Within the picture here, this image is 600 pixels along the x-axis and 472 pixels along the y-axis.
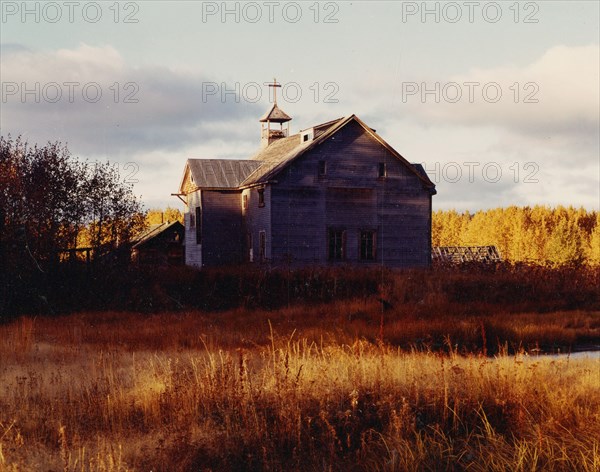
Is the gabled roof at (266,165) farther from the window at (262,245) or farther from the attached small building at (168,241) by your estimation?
the attached small building at (168,241)

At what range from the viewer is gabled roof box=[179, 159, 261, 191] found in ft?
121

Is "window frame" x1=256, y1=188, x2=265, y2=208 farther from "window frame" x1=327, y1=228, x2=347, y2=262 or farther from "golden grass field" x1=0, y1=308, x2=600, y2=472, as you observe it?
"golden grass field" x1=0, y1=308, x2=600, y2=472

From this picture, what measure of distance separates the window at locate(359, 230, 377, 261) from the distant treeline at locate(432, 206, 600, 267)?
2834 centimetres

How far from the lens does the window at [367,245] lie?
34344mm

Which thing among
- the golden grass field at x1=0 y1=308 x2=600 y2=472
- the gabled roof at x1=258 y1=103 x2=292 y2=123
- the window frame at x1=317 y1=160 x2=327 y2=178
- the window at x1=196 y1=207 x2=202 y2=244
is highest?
the gabled roof at x1=258 y1=103 x2=292 y2=123

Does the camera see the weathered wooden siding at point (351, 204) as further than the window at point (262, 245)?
No

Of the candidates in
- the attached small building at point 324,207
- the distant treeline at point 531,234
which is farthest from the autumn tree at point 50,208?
the distant treeline at point 531,234

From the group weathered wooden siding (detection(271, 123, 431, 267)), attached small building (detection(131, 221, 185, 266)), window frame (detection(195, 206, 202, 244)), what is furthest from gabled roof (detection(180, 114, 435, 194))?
attached small building (detection(131, 221, 185, 266))

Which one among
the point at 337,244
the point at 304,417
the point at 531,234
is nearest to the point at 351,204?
the point at 337,244

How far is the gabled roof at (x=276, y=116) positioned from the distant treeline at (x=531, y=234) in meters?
25.2

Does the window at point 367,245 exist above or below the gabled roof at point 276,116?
below

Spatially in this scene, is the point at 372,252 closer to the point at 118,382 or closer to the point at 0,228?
the point at 0,228

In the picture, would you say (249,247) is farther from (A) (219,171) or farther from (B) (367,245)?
(B) (367,245)

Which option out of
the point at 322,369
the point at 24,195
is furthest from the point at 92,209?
the point at 322,369
